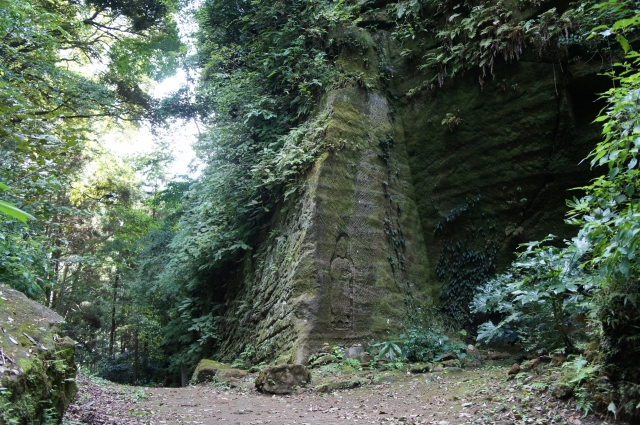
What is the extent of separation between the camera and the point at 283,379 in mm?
6711

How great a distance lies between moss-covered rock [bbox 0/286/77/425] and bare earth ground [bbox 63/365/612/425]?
483mm

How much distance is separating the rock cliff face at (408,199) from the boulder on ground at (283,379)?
665mm

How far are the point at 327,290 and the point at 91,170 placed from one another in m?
15.3

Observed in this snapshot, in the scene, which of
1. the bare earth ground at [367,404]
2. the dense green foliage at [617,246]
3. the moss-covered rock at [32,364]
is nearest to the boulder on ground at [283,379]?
the bare earth ground at [367,404]

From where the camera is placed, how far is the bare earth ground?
3.96 meters

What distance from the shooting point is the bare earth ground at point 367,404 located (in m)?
3.96

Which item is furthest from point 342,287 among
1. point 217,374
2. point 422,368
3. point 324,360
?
point 217,374

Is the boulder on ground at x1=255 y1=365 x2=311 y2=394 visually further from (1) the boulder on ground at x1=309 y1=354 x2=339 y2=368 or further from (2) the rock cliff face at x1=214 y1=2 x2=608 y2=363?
(2) the rock cliff face at x1=214 y1=2 x2=608 y2=363

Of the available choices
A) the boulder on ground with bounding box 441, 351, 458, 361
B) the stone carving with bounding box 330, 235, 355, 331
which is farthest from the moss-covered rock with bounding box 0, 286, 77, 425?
the boulder on ground with bounding box 441, 351, 458, 361

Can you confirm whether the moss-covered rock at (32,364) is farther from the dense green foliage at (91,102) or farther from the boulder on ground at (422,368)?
the boulder on ground at (422,368)

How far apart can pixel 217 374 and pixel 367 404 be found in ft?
12.6

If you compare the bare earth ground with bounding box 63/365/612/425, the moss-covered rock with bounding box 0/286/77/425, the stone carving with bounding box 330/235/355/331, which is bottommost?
the bare earth ground with bounding box 63/365/612/425

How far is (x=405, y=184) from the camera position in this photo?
10.7 meters

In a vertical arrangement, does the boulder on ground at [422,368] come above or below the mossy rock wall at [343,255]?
below
